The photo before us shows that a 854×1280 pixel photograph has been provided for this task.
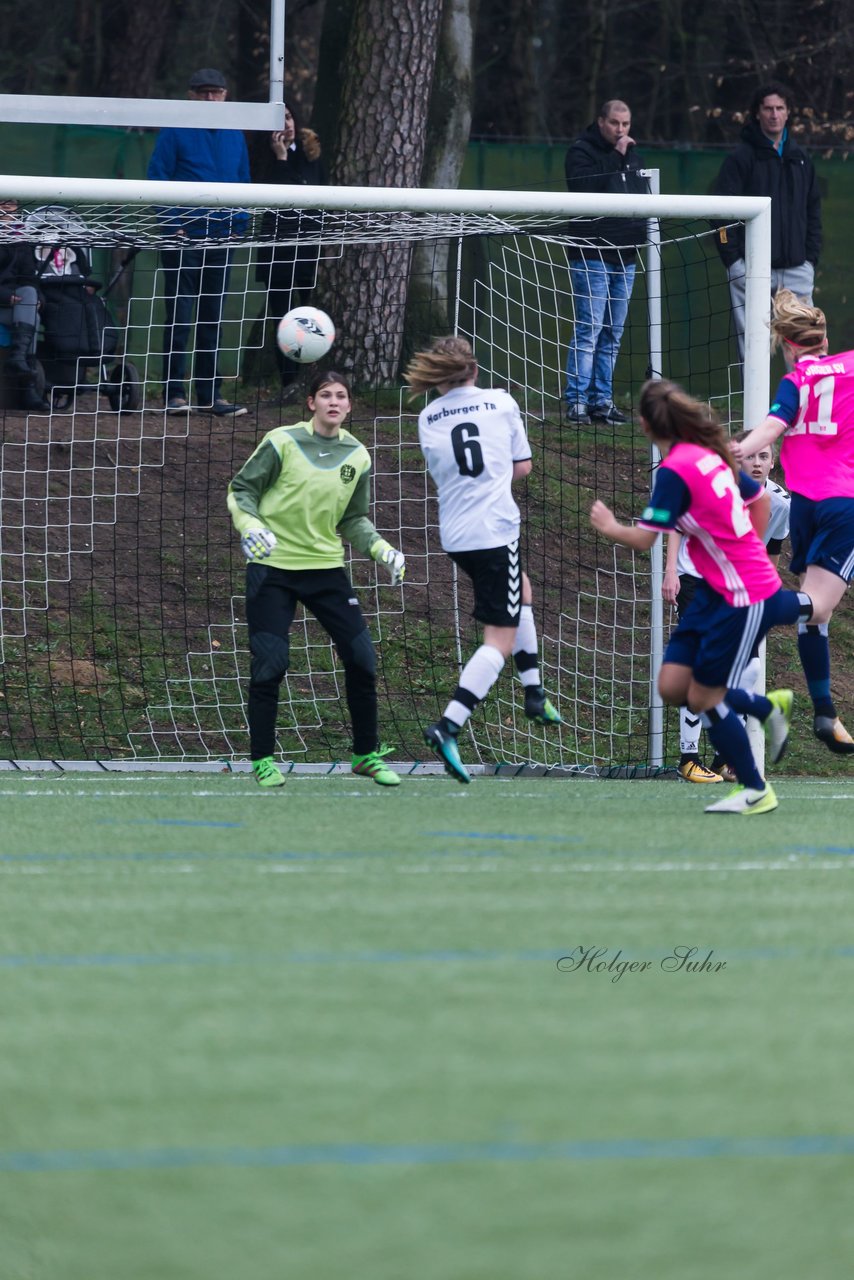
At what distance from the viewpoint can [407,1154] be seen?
2.76 m

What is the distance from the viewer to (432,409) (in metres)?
8.18

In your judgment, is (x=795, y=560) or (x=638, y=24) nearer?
(x=795, y=560)

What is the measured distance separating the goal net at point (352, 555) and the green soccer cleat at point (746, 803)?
3187 millimetres

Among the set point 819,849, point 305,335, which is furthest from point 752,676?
point 819,849

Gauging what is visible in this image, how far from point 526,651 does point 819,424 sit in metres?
1.63

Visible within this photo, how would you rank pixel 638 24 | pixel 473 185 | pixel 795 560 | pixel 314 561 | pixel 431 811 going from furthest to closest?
pixel 638 24, pixel 473 185, pixel 795 560, pixel 314 561, pixel 431 811

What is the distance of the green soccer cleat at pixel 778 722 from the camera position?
735 centimetres

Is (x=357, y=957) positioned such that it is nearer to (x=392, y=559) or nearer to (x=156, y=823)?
(x=156, y=823)

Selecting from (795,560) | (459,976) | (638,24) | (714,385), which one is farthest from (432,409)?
(638,24)

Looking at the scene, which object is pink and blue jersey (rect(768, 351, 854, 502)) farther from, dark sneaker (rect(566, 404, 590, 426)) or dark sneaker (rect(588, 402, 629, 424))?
dark sneaker (rect(566, 404, 590, 426))

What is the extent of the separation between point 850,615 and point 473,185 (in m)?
7.25

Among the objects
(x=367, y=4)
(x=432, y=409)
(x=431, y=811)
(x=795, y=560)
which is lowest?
(x=431, y=811)

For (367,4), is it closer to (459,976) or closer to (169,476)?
(169,476)

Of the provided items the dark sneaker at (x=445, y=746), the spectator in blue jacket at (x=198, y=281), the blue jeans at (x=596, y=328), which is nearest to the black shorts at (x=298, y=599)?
the dark sneaker at (x=445, y=746)
